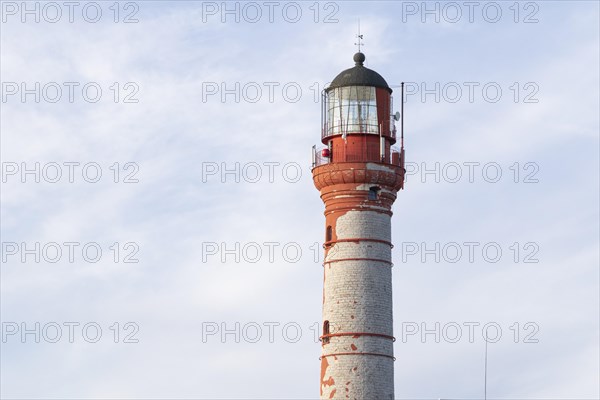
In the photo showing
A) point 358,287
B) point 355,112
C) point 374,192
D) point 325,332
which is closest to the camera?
point 358,287

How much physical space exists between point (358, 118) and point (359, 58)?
Result: 3023mm

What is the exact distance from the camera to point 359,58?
96.8 m

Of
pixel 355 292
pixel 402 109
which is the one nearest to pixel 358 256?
pixel 355 292

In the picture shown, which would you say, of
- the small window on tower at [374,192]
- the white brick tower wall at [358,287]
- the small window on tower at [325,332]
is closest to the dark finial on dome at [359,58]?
the white brick tower wall at [358,287]

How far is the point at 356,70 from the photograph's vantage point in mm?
96625

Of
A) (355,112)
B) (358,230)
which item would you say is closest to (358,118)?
(355,112)

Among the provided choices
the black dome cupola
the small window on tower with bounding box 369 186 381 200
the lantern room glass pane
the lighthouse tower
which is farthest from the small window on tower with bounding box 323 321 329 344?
the black dome cupola

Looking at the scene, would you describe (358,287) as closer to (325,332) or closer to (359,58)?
(325,332)

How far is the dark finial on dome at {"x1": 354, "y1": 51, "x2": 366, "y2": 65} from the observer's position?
9669cm

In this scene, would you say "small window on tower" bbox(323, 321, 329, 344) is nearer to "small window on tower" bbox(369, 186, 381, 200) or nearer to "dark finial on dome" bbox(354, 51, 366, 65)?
"small window on tower" bbox(369, 186, 381, 200)

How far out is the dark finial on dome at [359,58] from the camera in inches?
3807

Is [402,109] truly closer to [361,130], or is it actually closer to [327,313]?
[361,130]

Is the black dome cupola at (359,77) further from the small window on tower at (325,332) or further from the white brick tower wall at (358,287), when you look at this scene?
the small window on tower at (325,332)

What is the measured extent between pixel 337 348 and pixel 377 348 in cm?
185
